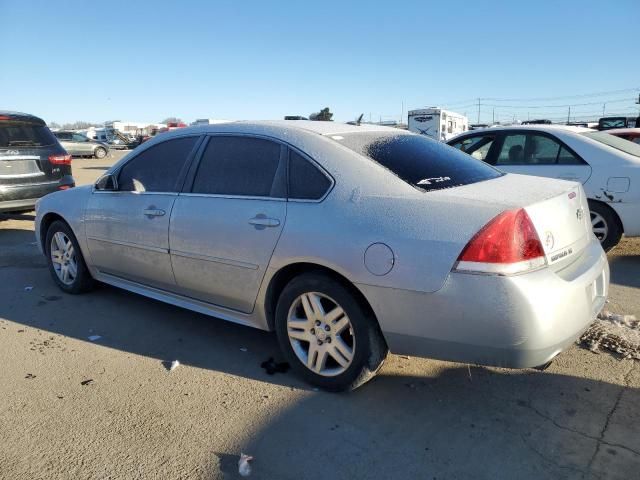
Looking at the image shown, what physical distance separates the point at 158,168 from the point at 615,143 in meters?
5.13

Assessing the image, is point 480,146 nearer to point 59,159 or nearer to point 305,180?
point 305,180

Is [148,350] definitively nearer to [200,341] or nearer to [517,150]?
[200,341]

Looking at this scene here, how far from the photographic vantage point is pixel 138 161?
422cm

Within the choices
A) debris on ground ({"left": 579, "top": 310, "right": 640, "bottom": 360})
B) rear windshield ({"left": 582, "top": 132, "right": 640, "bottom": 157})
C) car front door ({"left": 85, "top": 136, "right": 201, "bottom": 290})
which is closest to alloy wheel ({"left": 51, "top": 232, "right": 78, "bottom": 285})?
car front door ({"left": 85, "top": 136, "right": 201, "bottom": 290})

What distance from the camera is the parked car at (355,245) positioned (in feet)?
8.15

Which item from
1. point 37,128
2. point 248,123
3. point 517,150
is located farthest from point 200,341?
point 37,128

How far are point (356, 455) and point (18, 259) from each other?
541 cm

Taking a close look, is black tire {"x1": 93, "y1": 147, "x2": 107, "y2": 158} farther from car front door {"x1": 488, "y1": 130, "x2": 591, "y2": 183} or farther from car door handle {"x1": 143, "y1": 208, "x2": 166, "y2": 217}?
car door handle {"x1": 143, "y1": 208, "x2": 166, "y2": 217}

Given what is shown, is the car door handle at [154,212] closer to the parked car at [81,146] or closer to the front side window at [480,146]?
the front side window at [480,146]

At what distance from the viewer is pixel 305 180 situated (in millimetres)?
3131

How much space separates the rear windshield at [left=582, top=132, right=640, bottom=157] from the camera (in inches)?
227

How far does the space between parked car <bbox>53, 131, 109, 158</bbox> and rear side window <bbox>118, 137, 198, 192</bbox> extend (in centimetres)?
2718

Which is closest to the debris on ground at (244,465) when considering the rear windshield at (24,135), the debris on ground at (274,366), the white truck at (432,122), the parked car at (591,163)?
the debris on ground at (274,366)

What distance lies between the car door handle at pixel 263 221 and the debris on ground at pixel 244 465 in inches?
51.6
